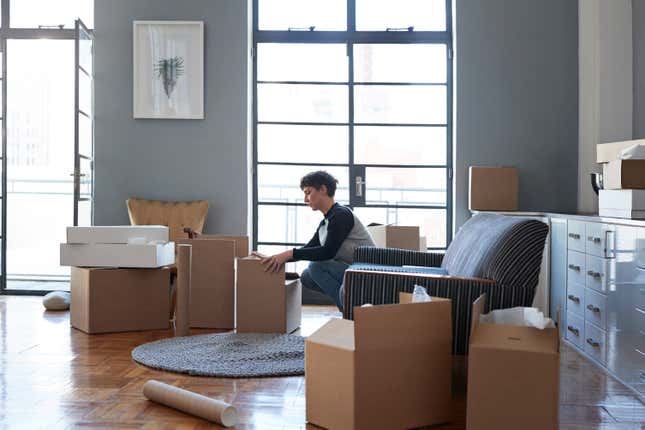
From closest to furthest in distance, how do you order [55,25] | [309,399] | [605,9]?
[309,399] → [605,9] → [55,25]

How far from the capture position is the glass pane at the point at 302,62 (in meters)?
6.50

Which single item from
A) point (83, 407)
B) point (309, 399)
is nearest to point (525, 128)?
point (309, 399)

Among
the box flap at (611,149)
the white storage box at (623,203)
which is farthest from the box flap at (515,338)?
the box flap at (611,149)

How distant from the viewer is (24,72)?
7.22 metres

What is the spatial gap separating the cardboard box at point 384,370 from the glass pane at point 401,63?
3981 millimetres

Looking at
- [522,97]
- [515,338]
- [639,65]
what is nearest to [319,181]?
[515,338]

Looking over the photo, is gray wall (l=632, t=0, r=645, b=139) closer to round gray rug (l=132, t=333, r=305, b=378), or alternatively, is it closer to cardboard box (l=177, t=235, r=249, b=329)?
round gray rug (l=132, t=333, r=305, b=378)

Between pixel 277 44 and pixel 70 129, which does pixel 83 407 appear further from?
pixel 70 129

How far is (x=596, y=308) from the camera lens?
157 inches

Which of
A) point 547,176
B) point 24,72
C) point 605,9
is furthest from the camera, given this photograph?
point 24,72

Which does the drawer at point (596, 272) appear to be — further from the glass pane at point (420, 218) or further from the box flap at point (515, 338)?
the glass pane at point (420, 218)

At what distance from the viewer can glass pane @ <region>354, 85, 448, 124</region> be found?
21.2 feet

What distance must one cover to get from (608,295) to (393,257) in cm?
135

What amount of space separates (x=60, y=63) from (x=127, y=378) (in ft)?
15.2
